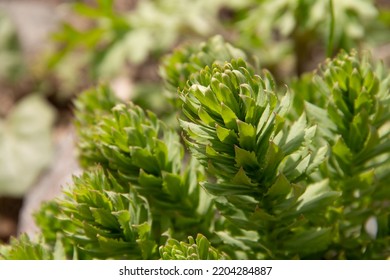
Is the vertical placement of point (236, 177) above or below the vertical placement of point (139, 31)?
below

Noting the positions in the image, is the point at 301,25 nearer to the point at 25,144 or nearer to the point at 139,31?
the point at 139,31

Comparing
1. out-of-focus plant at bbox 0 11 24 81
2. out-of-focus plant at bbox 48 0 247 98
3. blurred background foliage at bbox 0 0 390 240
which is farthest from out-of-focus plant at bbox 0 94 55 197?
out-of-focus plant at bbox 48 0 247 98

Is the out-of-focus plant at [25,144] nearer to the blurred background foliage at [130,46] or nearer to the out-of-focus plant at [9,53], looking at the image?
the blurred background foliage at [130,46]

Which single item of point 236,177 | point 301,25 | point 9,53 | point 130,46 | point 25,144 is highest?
point 9,53

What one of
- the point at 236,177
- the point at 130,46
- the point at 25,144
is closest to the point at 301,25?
the point at 130,46

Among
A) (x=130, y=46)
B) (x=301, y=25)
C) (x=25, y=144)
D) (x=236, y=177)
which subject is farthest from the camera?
(x=25, y=144)

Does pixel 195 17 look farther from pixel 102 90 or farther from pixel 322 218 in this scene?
pixel 322 218

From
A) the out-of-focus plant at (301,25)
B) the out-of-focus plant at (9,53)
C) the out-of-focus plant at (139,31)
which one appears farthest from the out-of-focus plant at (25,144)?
the out-of-focus plant at (301,25)

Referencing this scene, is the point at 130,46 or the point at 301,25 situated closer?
the point at 301,25

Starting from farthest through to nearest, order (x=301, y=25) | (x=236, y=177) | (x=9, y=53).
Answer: (x=9, y=53) < (x=301, y=25) < (x=236, y=177)

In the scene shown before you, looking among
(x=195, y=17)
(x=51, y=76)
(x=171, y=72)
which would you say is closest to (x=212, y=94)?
(x=171, y=72)
